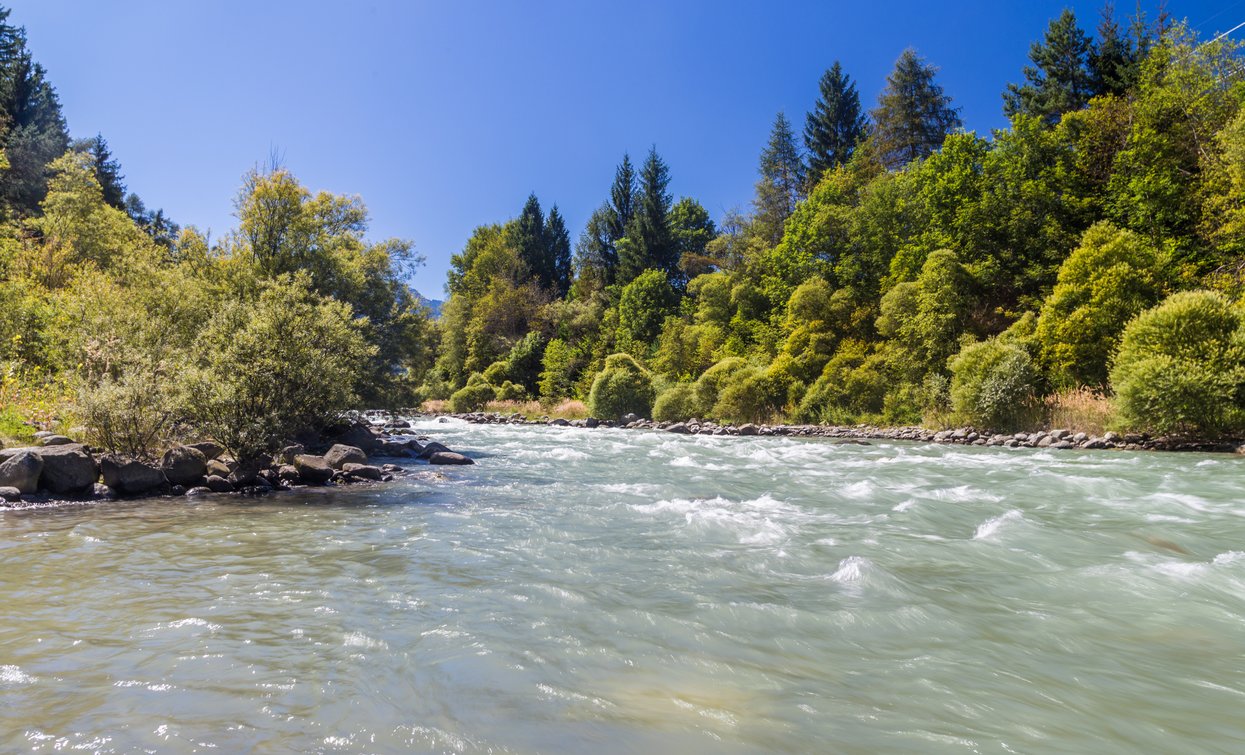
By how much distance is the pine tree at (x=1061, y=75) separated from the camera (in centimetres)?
3173

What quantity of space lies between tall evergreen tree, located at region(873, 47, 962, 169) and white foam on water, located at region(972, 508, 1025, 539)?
3901 centimetres

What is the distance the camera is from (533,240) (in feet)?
206

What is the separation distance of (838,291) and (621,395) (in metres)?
13.0

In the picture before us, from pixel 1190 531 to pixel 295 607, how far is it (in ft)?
31.6

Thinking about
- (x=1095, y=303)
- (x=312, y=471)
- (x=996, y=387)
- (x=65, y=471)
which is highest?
(x=1095, y=303)

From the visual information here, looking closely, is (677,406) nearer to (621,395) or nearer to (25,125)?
(621,395)

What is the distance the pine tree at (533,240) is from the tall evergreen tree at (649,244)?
11911mm

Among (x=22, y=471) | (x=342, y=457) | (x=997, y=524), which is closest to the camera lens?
(x=997, y=524)

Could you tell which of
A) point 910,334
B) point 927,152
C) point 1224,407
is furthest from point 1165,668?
point 927,152

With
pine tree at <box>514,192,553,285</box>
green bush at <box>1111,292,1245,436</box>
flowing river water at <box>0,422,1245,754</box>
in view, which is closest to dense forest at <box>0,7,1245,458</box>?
green bush at <box>1111,292,1245,436</box>

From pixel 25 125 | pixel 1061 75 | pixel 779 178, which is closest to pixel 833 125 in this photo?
pixel 779 178

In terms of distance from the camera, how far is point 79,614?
438 centimetres

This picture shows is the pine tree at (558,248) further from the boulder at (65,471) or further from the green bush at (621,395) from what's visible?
the boulder at (65,471)

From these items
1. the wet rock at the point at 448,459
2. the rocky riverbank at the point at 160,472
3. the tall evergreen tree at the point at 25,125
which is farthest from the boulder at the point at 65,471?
the tall evergreen tree at the point at 25,125
